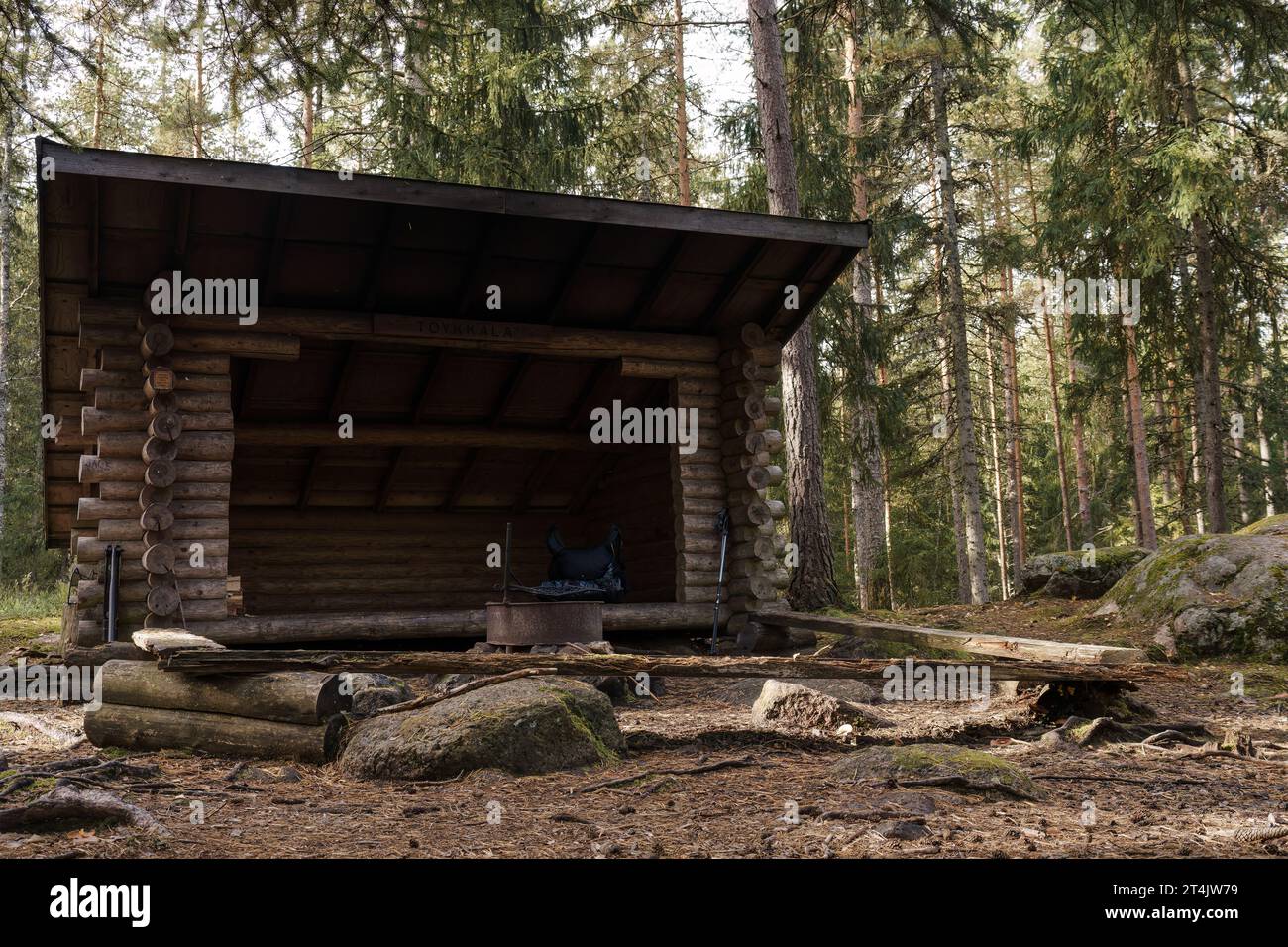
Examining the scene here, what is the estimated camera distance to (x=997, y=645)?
23.5ft

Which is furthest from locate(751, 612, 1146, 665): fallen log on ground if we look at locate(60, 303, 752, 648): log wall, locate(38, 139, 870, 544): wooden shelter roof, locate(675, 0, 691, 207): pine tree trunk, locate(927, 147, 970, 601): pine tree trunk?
locate(675, 0, 691, 207): pine tree trunk

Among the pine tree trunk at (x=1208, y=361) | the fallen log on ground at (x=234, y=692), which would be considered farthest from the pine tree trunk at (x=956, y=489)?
the fallen log on ground at (x=234, y=692)

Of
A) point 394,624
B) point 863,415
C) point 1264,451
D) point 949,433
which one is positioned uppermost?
point 949,433

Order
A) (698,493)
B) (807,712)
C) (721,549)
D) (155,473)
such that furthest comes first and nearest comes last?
(698,493) < (721,549) < (155,473) < (807,712)

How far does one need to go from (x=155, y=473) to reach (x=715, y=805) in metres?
6.45

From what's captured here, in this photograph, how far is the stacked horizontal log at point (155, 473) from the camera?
8.61 metres

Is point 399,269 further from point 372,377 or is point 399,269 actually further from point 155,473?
point 155,473

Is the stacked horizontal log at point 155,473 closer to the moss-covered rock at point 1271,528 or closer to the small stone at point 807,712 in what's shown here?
the small stone at point 807,712

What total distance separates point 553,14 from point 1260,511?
2648 centimetres

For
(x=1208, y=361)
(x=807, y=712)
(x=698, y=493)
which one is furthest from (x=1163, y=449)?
(x=807, y=712)
